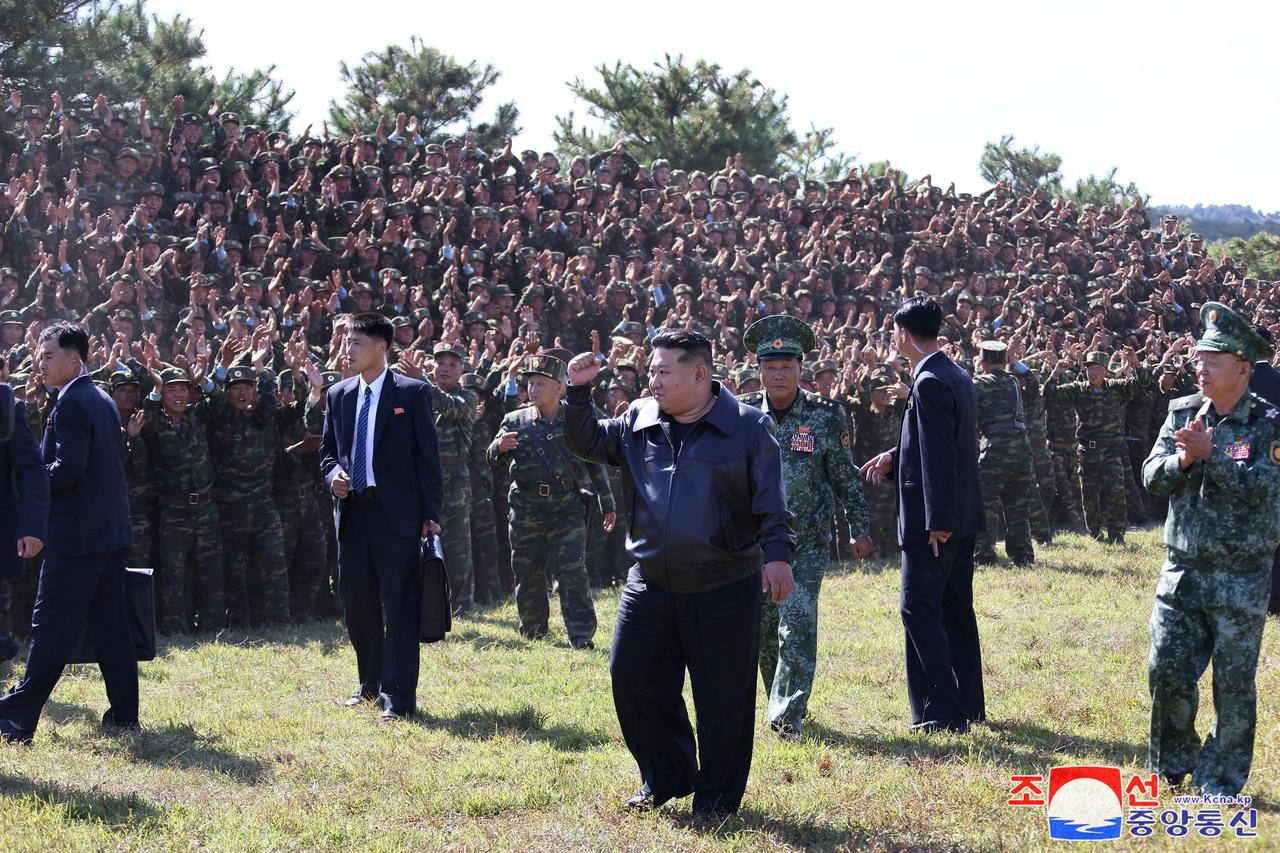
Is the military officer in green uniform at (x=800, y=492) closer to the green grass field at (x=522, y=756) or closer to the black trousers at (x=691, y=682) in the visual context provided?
the green grass field at (x=522, y=756)

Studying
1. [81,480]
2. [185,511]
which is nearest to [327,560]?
[185,511]

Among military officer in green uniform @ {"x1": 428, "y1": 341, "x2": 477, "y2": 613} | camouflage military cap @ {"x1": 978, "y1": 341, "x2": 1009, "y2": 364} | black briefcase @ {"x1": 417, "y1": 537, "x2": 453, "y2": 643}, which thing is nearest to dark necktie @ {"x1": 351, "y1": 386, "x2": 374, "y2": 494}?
black briefcase @ {"x1": 417, "y1": 537, "x2": 453, "y2": 643}

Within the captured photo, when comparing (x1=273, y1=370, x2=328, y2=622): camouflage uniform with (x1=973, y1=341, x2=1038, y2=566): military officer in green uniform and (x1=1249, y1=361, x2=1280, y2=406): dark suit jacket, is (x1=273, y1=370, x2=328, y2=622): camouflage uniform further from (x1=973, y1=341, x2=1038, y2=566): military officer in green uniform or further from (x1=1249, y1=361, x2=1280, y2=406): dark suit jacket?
(x1=1249, y1=361, x2=1280, y2=406): dark suit jacket

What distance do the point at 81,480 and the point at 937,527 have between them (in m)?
4.20

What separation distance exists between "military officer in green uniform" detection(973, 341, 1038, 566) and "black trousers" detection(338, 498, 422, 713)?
6.81 metres

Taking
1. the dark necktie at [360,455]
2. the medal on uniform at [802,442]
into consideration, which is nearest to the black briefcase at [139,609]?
the dark necktie at [360,455]

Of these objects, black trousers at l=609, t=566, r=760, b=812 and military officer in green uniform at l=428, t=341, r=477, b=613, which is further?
military officer in green uniform at l=428, t=341, r=477, b=613

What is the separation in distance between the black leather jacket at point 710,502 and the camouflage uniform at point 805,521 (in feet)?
4.91

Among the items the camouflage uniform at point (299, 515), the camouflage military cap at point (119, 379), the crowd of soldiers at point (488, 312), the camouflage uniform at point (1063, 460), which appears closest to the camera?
the camouflage military cap at point (119, 379)

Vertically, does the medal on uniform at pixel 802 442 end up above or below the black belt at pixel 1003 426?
below

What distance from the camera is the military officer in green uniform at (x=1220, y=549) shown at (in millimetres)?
5004

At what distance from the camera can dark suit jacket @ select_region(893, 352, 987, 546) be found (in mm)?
6570

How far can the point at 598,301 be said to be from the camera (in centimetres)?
1817

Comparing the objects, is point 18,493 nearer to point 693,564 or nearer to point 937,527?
point 693,564
